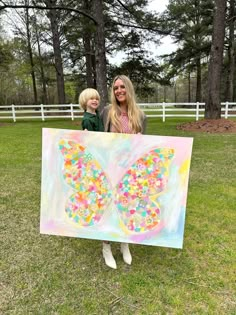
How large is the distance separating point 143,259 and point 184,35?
38.4 feet

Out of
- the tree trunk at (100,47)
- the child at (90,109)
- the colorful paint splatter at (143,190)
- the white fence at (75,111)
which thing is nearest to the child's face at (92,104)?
the child at (90,109)

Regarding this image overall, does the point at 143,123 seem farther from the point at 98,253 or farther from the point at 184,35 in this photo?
the point at 184,35

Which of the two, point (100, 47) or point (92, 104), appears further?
point (100, 47)

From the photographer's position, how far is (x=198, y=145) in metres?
6.82

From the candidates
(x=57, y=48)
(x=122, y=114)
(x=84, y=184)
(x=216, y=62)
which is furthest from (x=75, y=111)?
(x=84, y=184)

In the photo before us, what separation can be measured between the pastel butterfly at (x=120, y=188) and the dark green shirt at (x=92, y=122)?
295 mm

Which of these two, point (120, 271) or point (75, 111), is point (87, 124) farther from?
point (75, 111)

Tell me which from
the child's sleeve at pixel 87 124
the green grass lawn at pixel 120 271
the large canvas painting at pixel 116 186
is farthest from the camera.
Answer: the child's sleeve at pixel 87 124

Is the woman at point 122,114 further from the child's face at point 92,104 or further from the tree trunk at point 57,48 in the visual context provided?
the tree trunk at point 57,48

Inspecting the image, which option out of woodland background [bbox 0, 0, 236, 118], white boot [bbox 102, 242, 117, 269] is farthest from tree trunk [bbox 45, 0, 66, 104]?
white boot [bbox 102, 242, 117, 269]

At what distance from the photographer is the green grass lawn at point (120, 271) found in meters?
1.86

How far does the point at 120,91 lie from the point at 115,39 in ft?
47.8

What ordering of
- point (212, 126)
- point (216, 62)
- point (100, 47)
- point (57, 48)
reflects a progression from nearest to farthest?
point (212, 126) → point (216, 62) → point (100, 47) → point (57, 48)

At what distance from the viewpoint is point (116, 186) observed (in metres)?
2.13
